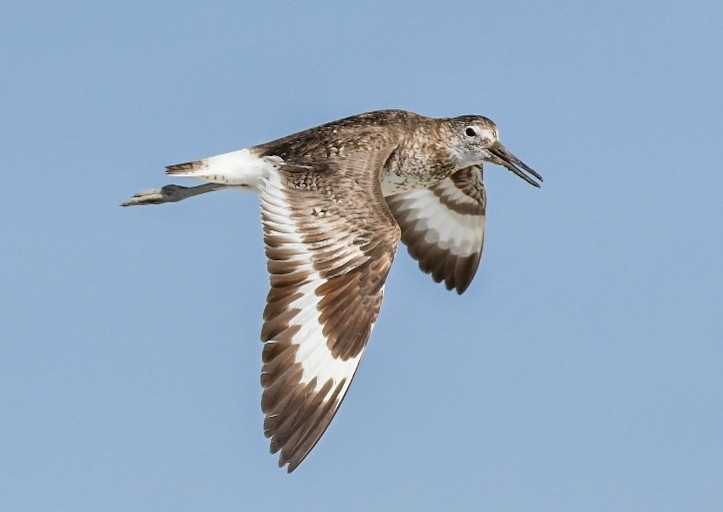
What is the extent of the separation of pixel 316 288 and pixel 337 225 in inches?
34.7

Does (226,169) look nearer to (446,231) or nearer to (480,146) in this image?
(480,146)

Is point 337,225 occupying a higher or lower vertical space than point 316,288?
higher

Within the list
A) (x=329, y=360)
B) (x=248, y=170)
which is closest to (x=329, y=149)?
(x=248, y=170)

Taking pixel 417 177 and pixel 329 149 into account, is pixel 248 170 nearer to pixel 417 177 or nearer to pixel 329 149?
pixel 329 149

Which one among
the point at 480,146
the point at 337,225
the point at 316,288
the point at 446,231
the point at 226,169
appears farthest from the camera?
the point at 446,231

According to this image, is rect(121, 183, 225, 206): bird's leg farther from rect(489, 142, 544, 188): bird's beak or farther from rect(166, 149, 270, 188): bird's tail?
rect(489, 142, 544, 188): bird's beak

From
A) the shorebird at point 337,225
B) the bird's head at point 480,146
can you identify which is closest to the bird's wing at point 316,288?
the shorebird at point 337,225

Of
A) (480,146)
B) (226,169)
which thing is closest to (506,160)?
(480,146)

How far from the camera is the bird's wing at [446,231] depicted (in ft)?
59.2

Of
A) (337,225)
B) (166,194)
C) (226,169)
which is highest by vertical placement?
(166,194)

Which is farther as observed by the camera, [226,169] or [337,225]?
[226,169]

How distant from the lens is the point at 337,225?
13.4 meters

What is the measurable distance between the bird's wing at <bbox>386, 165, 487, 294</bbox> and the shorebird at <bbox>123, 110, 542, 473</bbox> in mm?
13

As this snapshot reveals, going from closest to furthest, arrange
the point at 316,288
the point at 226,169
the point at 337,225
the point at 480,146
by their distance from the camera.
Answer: the point at 316,288 → the point at 337,225 → the point at 226,169 → the point at 480,146
